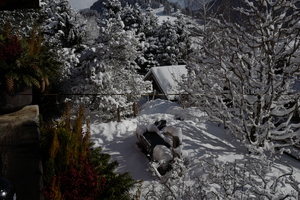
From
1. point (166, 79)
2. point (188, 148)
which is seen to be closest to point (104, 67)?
point (188, 148)

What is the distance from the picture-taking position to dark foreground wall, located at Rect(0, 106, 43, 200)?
9.92 feet

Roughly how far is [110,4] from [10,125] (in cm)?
2447

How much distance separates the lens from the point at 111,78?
37.2 ft

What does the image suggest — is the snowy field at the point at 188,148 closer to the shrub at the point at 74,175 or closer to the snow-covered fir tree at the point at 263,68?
the snow-covered fir tree at the point at 263,68

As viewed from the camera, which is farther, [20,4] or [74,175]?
[20,4]

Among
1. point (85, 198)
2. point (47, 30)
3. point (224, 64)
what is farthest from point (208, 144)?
point (47, 30)

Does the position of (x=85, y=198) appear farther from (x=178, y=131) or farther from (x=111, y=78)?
(x=111, y=78)

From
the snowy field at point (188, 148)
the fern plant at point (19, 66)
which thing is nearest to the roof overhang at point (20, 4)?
the fern plant at point (19, 66)

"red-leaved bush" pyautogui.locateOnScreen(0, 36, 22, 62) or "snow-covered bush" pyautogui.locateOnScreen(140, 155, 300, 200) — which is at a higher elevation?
"red-leaved bush" pyautogui.locateOnScreen(0, 36, 22, 62)

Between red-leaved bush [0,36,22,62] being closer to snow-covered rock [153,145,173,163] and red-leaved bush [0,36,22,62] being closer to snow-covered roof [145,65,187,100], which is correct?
snow-covered rock [153,145,173,163]

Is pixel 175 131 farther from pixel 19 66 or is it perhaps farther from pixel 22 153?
pixel 19 66

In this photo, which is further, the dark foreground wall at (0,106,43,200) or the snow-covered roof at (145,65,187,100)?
the snow-covered roof at (145,65,187,100)

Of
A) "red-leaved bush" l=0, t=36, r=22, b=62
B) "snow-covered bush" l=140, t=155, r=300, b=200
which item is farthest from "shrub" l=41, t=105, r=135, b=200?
"red-leaved bush" l=0, t=36, r=22, b=62

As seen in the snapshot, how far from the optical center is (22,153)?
12.1 ft
